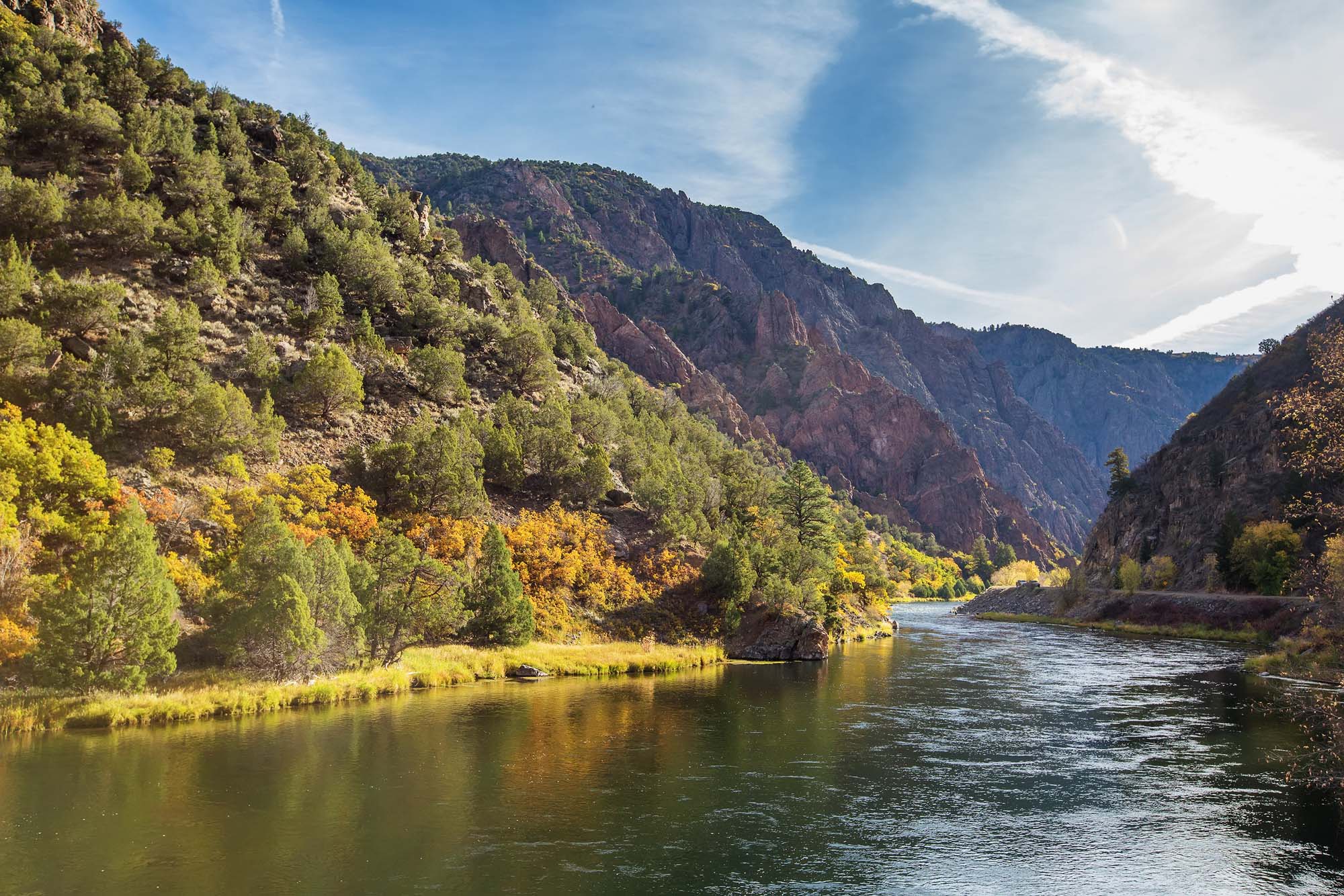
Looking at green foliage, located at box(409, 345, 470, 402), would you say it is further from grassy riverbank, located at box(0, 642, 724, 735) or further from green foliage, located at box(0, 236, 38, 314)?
grassy riverbank, located at box(0, 642, 724, 735)

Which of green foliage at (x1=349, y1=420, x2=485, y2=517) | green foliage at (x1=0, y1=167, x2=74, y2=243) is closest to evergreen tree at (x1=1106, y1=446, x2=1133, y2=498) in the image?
green foliage at (x1=349, y1=420, x2=485, y2=517)

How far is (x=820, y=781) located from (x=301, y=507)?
40613 millimetres

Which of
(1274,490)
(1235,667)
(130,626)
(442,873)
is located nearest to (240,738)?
(130,626)

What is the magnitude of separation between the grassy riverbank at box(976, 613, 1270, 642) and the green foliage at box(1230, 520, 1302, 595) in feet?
25.5

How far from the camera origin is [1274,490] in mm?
104125

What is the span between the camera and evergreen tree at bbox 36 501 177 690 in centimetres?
3156

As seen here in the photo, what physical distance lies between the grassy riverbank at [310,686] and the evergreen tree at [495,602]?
1.21 meters

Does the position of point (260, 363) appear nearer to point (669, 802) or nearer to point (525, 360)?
point (525, 360)

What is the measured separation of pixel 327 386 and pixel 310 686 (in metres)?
32.1

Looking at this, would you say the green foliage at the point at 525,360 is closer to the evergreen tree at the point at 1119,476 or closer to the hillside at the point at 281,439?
the hillside at the point at 281,439

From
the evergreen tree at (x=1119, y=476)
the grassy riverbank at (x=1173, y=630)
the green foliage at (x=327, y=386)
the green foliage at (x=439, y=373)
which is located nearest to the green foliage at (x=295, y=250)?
the green foliage at (x=439, y=373)

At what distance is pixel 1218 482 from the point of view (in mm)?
115750

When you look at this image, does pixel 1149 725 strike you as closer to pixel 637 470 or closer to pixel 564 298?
pixel 637 470

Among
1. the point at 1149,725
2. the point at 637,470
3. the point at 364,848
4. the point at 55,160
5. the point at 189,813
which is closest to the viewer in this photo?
the point at 364,848
